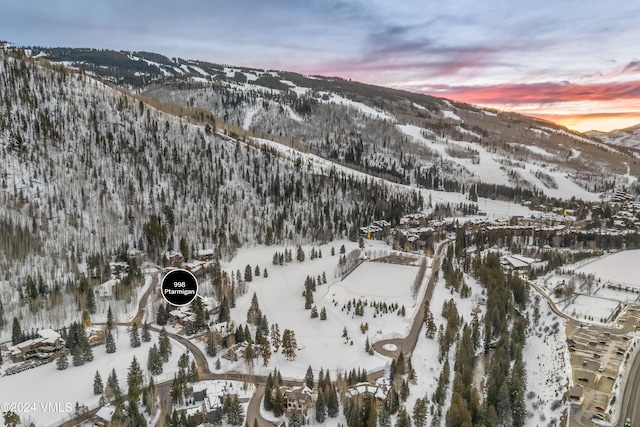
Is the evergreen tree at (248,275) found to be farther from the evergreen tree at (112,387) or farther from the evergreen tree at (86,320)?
the evergreen tree at (112,387)

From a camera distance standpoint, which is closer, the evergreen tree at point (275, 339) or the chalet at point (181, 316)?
the evergreen tree at point (275, 339)

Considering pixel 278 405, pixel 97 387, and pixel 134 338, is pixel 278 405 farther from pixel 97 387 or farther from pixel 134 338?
pixel 134 338

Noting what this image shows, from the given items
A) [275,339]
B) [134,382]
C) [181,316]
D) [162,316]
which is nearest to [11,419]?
[134,382]

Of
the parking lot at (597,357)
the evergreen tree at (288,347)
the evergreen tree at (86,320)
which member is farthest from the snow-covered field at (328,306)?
the parking lot at (597,357)

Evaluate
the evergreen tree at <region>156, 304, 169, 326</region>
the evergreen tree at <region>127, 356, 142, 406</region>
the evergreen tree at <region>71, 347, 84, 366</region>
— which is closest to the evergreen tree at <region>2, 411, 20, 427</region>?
the evergreen tree at <region>127, 356, 142, 406</region>

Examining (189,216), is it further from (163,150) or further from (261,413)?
(261,413)
